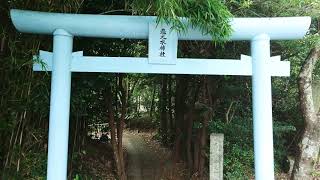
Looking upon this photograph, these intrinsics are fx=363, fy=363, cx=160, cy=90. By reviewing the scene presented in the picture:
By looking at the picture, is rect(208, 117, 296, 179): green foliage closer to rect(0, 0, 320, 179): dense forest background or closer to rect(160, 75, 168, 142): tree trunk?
rect(0, 0, 320, 179): dense forest background

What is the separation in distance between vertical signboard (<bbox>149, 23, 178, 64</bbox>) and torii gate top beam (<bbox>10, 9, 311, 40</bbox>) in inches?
3.8

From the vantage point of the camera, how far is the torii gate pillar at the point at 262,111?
4.29 m

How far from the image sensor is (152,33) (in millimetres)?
4316

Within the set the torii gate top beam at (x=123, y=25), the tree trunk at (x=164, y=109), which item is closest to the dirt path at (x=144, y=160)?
the tree trunk at (x=164, y=109)

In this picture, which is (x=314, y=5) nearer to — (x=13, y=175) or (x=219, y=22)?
(x=219, y=22)

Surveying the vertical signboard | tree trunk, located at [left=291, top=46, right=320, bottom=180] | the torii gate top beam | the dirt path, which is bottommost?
the dirt path

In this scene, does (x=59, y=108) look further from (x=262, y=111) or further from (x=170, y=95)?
(x=170, y=95)

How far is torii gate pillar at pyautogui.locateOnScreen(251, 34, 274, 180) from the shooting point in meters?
4.29

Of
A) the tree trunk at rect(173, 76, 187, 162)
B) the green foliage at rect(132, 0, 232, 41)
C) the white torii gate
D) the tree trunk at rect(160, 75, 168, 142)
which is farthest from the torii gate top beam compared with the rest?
the tree trunk at rect(160, 75, 168, 142)

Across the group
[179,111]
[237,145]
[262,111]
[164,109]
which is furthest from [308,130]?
[164,109]

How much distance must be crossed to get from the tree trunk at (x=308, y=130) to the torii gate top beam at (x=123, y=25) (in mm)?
1972

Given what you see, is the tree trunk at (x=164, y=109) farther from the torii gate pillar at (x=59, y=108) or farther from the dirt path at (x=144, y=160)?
the torii gate pillar at (x=59, y=108)

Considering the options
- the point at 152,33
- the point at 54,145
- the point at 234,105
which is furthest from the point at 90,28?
the point at 234,105

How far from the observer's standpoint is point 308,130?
6191 millimetres
